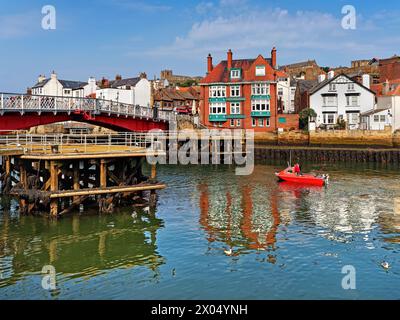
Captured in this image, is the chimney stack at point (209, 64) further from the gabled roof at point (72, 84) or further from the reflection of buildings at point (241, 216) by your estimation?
the reflection of buildings at point (241, 216)

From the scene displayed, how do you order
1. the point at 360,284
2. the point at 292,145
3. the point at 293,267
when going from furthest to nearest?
1. the point at 292,145
2. the point at 293,267
3. the point at 360,284

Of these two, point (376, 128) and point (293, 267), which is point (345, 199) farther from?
point (376, 128)

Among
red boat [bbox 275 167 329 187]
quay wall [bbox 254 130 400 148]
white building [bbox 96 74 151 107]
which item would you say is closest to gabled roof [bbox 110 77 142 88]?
white building [bbox 96 74 151 107]

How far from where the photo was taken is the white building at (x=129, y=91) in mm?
94938

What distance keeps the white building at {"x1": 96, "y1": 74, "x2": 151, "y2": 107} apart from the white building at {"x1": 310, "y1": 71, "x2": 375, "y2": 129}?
34.8 m

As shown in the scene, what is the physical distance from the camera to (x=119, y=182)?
33312 mm

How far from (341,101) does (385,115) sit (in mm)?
7996

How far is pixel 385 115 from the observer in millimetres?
77125

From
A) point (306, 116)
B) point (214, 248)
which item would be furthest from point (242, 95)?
point (214, 248)

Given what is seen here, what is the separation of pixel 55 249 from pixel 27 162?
10184 millimetres

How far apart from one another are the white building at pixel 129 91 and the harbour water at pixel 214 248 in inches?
2297

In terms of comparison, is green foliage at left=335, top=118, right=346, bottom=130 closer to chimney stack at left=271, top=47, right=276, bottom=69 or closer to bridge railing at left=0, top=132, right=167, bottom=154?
chimney stack at left=271, top=47, right=276, bottom=69

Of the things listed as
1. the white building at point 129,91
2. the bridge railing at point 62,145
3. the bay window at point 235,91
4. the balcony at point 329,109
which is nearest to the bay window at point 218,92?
the bay window at point 235,91
